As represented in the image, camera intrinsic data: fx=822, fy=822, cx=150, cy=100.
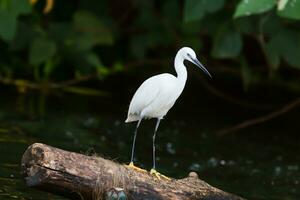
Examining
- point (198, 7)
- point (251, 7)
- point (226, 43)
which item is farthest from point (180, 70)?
point (226, 43)

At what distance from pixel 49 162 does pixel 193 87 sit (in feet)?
22.6

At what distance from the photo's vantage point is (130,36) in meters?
10.2

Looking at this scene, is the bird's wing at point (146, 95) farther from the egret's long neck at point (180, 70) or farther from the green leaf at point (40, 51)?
the green leaf at point (40, 51)

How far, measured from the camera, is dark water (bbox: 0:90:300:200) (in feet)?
21.2

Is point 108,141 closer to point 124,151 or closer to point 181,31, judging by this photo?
point 124,151

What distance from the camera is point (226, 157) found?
7.55 m

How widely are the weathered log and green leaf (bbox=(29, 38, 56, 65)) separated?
14.7 feet

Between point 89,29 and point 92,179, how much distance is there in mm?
5095

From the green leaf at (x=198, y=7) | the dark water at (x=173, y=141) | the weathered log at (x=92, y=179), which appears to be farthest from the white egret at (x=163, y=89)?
the green leaf at (x=198, y=7)

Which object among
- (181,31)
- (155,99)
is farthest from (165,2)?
(155,99)

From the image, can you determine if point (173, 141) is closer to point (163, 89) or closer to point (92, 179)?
point (163, 89)

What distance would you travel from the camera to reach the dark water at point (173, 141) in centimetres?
647

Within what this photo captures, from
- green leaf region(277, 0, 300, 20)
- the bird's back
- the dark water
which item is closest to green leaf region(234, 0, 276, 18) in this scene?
green leaf region(277, 0, 300, 20)

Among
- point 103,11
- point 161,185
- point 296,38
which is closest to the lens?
point 161,185
